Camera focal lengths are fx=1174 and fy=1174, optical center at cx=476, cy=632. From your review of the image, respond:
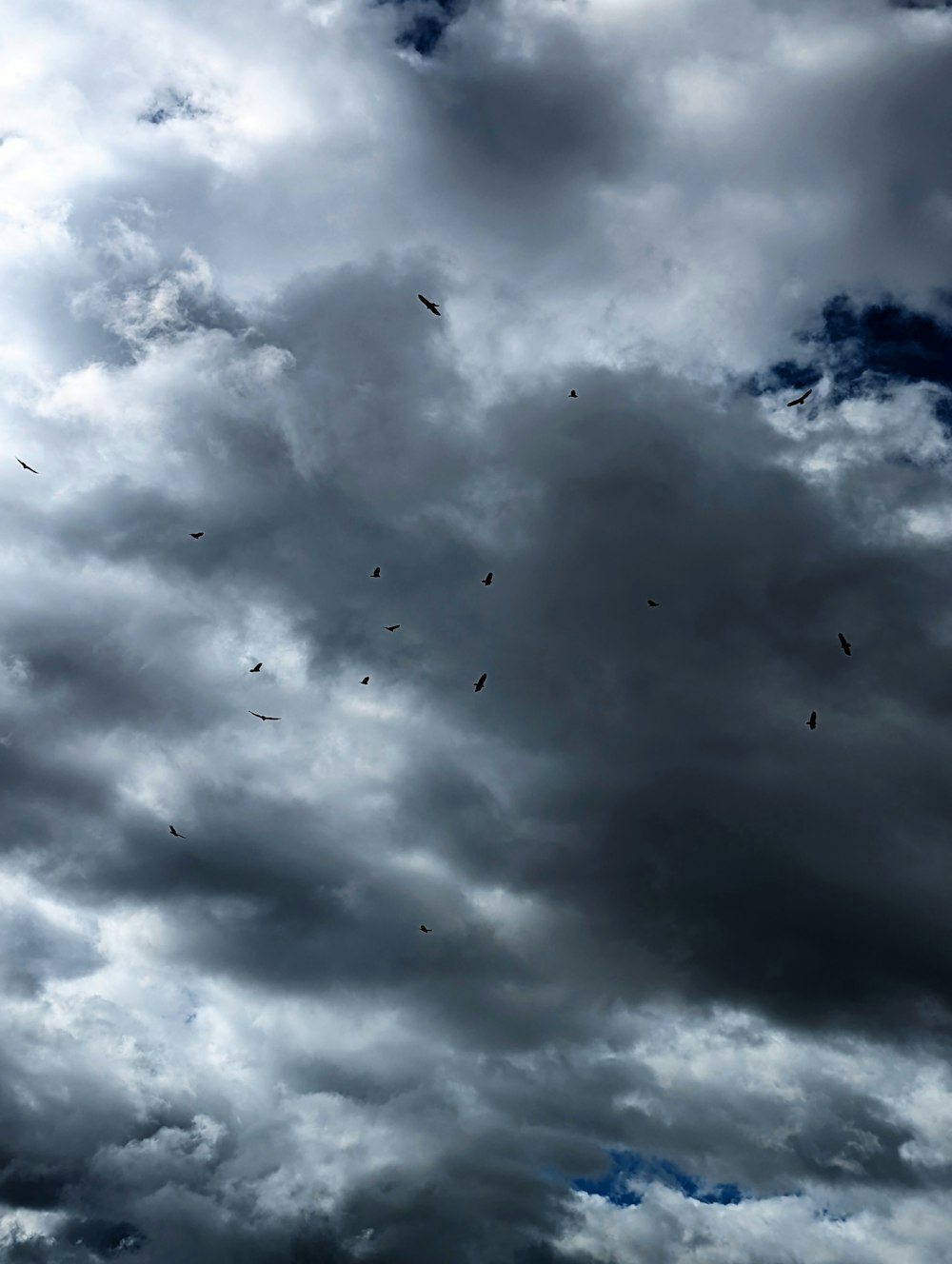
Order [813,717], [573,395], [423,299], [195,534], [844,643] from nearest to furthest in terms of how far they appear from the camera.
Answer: [423,299] → [844,643] → [813,717] → [573,395] → [195,534]

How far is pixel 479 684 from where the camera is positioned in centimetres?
12712

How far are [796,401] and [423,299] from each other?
45.3 metres

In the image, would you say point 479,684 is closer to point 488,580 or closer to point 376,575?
point 488,580

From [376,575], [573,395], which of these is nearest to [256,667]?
[376,575]

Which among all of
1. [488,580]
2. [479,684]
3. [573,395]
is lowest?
[479,684]

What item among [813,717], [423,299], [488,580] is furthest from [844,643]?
[423,299]

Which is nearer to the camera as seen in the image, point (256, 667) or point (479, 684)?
point (479, 684)

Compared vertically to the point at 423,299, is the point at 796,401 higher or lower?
higher

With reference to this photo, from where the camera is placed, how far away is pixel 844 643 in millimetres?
112688

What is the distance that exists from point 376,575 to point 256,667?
18.8 metres

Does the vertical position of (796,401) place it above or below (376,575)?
above

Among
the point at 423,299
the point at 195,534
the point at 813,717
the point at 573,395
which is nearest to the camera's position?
the point at 423,299

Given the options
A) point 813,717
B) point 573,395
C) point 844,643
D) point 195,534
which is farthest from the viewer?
point 195,534

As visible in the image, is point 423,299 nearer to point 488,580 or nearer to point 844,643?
point 488,580
